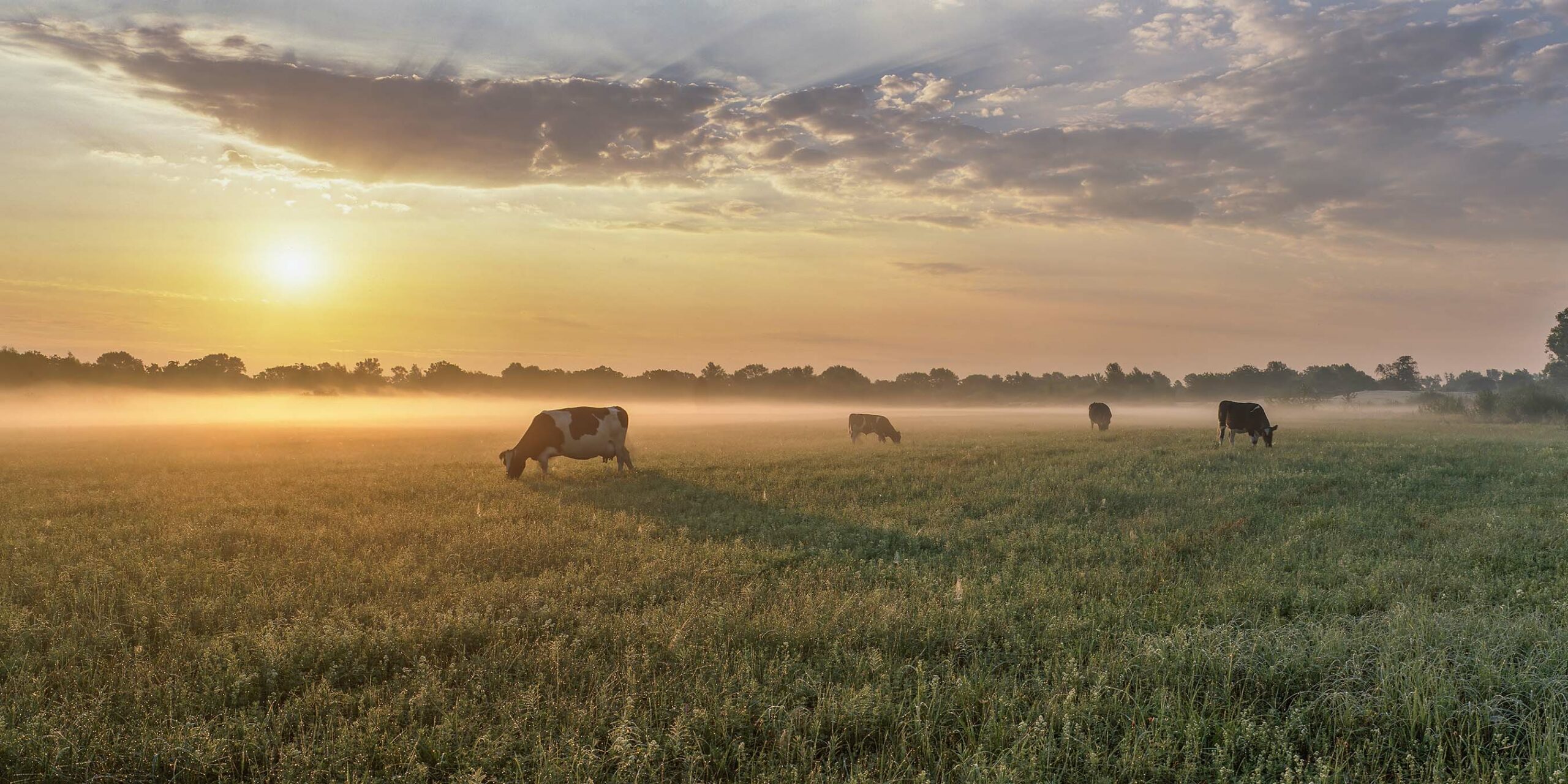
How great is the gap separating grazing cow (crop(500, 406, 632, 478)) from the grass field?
3.92 metres

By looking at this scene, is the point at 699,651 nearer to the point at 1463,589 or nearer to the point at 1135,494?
the point at 1463,589

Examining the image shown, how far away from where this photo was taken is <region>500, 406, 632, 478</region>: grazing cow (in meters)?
18.9

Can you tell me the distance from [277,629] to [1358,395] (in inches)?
5845

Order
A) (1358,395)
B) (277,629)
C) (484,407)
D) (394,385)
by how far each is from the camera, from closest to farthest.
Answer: (277,629) < (484,407) < (394,385) < (1358,395)

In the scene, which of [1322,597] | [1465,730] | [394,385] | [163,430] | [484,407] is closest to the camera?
[1465,730]

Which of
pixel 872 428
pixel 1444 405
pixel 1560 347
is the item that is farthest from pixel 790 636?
pixel 1560 347

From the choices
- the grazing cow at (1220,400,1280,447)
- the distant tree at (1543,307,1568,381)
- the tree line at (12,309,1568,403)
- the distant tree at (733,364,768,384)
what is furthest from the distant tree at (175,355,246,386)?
the distant tree at (1543,307,1568,381)

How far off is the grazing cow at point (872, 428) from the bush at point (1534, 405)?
4634 centimetres

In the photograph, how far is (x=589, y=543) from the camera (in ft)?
34.7

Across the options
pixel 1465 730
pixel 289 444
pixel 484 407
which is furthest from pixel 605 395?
pixel 1465 730

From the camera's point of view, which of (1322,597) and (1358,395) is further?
(1358,395)

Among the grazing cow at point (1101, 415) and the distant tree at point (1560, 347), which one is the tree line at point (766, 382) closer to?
the distant tree at point (1560, 347)

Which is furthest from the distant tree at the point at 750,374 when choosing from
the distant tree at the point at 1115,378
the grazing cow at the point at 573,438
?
the grazing cow at the point at 573,438

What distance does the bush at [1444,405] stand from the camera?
200 ft
